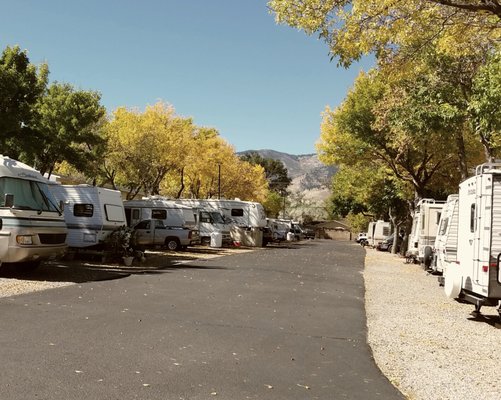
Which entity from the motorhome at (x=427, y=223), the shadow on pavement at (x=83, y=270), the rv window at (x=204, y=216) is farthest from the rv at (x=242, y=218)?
the shadow on pavement at (x=83, y=270)

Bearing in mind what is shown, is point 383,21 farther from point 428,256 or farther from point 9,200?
point 428,256

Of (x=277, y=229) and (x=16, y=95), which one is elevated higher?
(x=16, y=95)

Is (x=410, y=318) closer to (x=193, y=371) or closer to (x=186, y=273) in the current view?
(x=193, y=371)

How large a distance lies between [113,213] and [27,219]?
7743 millimetres

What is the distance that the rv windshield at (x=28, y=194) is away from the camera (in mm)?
12969

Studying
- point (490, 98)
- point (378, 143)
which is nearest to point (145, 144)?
point (378, 143)

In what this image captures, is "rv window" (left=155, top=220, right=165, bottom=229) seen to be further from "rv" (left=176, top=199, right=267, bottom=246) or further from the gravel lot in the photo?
the gravel lot

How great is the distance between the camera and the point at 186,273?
655 inches

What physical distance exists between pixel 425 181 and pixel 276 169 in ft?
251

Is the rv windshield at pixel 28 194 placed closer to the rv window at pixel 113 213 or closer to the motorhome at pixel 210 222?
the rv window at pixel 113 213

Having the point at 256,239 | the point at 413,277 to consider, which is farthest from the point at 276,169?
the point at 413,277

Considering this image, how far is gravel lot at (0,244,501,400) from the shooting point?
19.4 feet

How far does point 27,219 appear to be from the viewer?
12789 millimetres

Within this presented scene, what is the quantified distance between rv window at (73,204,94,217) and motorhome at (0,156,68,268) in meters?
5.19
